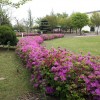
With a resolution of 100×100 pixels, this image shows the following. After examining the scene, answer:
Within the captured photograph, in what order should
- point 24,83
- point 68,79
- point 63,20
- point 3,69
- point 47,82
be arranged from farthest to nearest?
point 63,20
point 3,69
point 24,83
point 47,82
point 68,79

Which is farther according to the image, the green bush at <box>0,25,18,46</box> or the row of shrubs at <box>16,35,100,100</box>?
the green bush at <box>0,25,18,46</box>

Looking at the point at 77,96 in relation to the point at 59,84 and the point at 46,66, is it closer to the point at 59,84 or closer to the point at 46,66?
the point at 59,84

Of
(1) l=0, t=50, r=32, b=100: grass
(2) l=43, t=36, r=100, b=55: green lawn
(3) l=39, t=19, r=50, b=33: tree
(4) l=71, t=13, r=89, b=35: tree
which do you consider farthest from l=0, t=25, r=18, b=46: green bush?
(4) l=71, t=13, r=89, b=35: tree

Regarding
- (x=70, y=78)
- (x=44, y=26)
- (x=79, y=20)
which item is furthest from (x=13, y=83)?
(x=44, y=26)

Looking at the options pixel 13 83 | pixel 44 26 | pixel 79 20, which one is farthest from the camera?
pixel 44 26

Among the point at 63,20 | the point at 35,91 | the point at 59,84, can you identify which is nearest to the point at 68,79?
the point at 59,84

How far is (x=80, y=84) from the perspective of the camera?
12.8 feet

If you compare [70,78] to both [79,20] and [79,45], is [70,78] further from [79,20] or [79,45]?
[79,20]

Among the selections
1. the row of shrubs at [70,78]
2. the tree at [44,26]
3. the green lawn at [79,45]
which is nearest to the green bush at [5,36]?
the green lawn at [79,45]

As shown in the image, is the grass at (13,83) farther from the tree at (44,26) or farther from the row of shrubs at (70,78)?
the tree at (44,26)

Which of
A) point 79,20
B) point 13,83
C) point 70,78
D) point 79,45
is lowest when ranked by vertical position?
point 13,83

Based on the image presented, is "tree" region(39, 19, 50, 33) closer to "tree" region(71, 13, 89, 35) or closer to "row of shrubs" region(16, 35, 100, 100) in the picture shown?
"tree" region(71, 13, 89, 35)

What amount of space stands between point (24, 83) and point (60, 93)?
2.09 meters

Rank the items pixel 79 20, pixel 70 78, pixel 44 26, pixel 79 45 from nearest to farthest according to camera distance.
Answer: pixel 70 78
pixel 79 45
pixel 79 20
pixel 44 26
